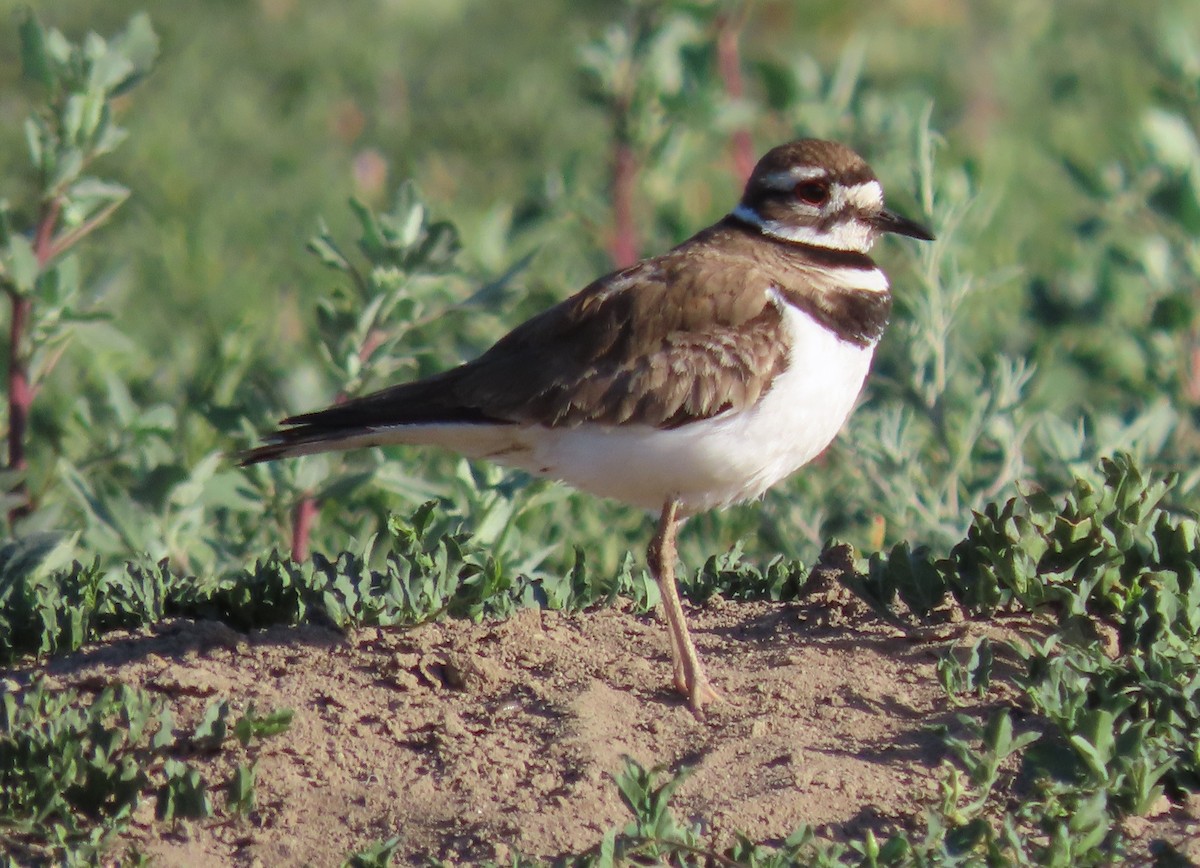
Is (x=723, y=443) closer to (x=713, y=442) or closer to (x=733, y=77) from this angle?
(x=713, y=442)

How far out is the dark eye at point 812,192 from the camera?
16.6 feet

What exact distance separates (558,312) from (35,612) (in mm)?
1589

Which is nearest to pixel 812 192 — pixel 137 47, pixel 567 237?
pixel 137 47

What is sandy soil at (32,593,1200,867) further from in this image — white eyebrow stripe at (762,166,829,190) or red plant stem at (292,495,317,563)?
white eyebrow stripe at (762,166,829,190)

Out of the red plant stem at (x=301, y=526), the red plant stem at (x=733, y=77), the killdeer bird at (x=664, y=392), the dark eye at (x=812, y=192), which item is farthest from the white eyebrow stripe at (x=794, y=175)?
the red plant stem at (x=733, y=77)

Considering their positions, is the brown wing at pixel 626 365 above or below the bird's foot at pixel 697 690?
above

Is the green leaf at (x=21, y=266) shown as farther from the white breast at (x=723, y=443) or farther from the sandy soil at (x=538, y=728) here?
the white breast at (x=723, y=443)

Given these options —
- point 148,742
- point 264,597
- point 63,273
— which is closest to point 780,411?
point 264,597

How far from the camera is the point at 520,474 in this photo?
5266 mm

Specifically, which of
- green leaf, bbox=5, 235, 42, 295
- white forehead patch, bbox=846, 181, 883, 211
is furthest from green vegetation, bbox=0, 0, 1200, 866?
white forehead patch, bbox=846, 181, 883, 211

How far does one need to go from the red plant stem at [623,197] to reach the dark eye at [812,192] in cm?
177

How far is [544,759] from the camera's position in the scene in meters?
3.92

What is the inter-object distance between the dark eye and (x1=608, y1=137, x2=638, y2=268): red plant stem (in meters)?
1.77

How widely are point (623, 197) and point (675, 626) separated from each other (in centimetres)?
283
